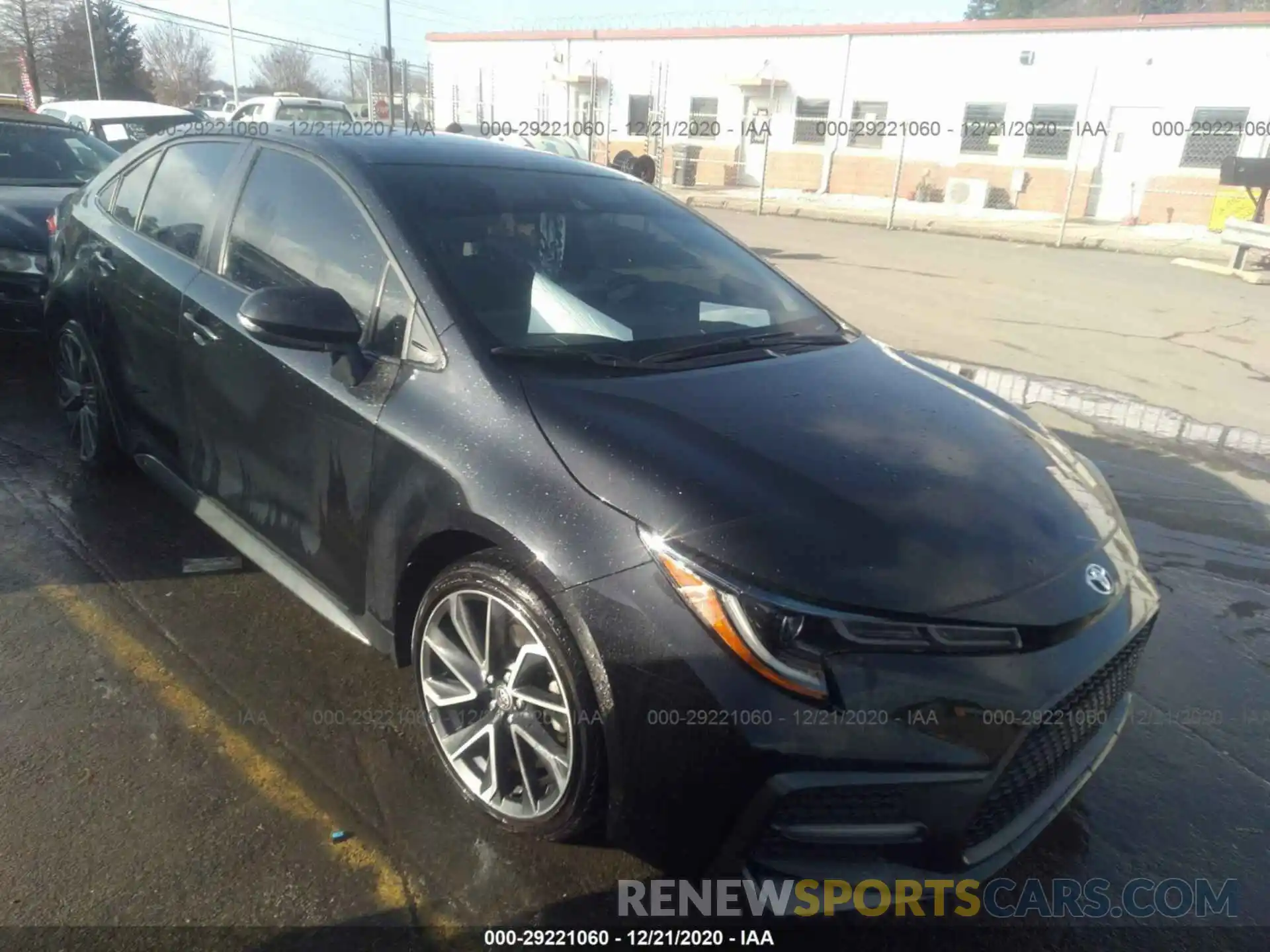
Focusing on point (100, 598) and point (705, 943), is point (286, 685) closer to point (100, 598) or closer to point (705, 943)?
point (100, 598)

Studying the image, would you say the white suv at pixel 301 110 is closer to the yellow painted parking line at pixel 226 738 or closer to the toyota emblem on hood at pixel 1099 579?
the yellow painted parking line at pixel 226 738

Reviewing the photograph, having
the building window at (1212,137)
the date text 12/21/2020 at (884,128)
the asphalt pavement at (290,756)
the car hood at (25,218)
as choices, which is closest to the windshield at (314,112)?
the date text 12/21/2020 at (884,128)

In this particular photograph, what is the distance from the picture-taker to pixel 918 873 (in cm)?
199

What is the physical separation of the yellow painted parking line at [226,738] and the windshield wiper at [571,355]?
1.37 metres

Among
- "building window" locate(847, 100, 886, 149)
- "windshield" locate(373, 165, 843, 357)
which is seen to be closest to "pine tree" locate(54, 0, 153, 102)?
"building window" locate(847, 100, 886, 149)

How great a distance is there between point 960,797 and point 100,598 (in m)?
3.18

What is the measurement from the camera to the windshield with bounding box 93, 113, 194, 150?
12.5 m

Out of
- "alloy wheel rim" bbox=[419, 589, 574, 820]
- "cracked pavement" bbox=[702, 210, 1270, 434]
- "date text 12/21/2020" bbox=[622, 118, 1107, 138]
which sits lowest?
"cracked pavement" bbox=[702, 210, 1270, 434]

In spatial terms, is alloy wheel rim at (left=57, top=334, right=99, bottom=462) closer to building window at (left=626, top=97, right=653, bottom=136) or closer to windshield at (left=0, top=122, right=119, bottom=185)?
windshield at (left=0, top=122, right=119, bottom=185)

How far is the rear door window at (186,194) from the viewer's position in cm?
355

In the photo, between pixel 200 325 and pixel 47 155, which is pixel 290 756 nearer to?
pixel 200 325

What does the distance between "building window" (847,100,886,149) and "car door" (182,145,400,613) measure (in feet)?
88.7

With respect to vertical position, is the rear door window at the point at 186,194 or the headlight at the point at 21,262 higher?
the rear door window at the point at 186,194

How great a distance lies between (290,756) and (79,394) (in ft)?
9.07
